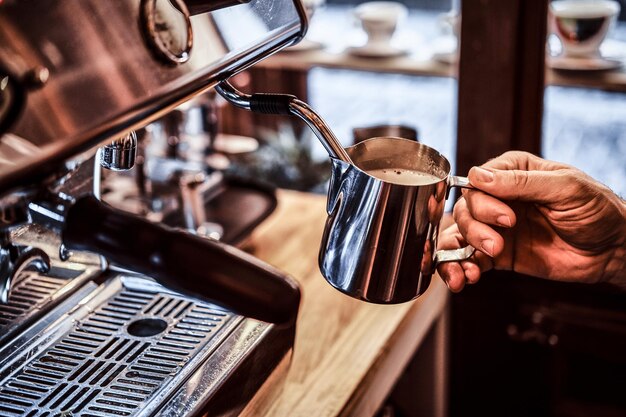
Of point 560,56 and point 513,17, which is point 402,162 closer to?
point 513,17

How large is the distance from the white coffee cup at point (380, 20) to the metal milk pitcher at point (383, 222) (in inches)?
43.6

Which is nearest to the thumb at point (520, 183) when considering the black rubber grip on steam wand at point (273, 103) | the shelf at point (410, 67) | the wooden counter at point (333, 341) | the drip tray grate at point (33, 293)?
the black rubber grip on steam wand at point (273, 103)

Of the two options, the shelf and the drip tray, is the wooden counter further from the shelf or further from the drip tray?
the shelf

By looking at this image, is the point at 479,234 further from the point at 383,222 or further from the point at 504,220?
the point at 383,222

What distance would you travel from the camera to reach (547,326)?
1.74 metres

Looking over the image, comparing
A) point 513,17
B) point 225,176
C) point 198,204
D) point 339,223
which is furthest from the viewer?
point 225,176

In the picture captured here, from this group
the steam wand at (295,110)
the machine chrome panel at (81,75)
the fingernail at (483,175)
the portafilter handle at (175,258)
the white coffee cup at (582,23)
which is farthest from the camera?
the white coffee cup at (582,23)

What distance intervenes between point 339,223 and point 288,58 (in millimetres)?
1255

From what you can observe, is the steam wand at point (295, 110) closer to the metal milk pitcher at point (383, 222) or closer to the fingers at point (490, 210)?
the metal milk pitcher at point (383, 222)

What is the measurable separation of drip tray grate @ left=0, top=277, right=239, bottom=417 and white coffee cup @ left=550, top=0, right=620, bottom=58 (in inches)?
42.6

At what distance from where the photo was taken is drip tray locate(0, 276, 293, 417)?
2.70 ft

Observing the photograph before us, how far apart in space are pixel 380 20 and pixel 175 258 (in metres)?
1.34

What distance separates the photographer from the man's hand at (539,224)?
2.98 ft

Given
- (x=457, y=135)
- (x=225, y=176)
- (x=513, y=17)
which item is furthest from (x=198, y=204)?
(x=513, y=17)
